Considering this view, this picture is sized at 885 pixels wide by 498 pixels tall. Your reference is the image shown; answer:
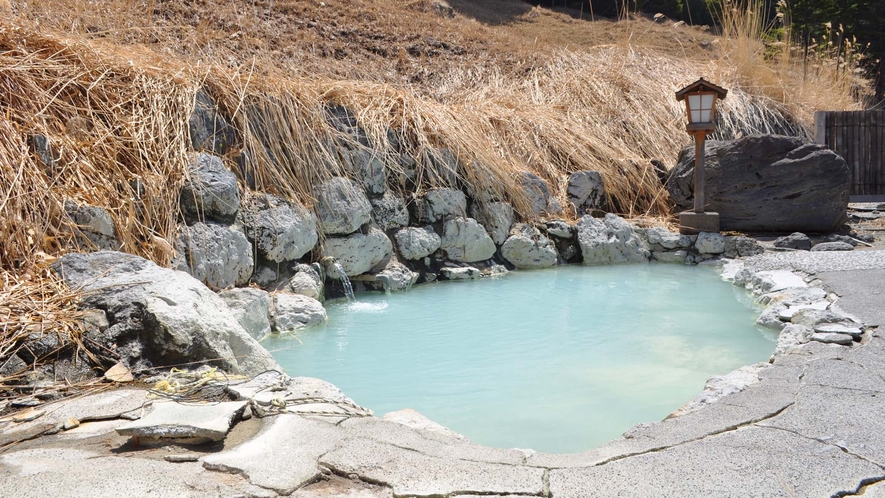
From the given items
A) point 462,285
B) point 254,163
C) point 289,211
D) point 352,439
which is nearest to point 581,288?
point 462,285

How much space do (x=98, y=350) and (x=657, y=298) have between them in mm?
3087

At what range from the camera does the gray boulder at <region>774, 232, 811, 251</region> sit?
516cm

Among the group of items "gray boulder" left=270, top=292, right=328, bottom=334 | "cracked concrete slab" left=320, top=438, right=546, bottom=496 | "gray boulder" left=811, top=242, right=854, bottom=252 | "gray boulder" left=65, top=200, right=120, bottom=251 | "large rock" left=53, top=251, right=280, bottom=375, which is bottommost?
"gray boulder" left=811, top=242, right=854, bottom=252

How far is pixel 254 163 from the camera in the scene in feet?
13.2

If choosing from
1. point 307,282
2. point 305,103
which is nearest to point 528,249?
point 307,282

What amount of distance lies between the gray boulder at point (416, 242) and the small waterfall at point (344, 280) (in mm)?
561

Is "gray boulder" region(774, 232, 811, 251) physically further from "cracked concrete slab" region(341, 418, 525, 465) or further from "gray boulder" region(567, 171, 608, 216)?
"cracked concrete slab" region(341, 418, 525, 465)

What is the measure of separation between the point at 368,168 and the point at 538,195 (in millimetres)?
1638

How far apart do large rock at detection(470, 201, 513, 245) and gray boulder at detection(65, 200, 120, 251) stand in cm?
279

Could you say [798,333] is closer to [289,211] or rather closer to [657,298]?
[657,298]

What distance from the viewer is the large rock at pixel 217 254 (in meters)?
3.38

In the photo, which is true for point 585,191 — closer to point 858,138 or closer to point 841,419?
point 858,138

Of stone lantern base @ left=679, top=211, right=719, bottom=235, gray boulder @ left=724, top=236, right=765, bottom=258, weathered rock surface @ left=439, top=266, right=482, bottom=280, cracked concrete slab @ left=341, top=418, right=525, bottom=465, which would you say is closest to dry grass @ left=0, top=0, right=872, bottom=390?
stone lantern base @ left=679, top=211, right=719, bottom=235

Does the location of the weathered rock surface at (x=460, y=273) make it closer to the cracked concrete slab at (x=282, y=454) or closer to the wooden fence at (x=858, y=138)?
the cracked concrete slab at (x=282, y=454)
